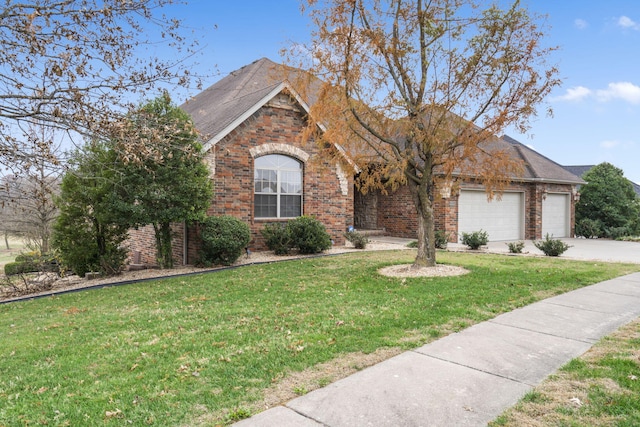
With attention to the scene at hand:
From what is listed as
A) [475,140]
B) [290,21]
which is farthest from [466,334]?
[290,21]

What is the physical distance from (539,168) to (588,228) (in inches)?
167

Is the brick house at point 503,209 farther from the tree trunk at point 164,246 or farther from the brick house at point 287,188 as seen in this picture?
the tree trunk at point 164,246

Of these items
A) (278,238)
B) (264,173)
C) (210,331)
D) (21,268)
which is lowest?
(21,268)

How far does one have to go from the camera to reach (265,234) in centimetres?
1416

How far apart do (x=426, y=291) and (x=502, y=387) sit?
404 cm

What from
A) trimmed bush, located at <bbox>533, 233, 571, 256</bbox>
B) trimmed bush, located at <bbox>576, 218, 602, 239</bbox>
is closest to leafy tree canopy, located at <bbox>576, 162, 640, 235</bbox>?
trimmed bush, located at <bbox>576, 218, 602, 239</bbox>

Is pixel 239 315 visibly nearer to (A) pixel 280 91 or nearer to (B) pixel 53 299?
(B) pixel 53 299

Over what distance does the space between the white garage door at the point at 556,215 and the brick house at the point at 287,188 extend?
10cm

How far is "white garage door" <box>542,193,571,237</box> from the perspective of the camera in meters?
22.2

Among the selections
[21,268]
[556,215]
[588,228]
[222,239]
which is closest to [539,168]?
[556,215]

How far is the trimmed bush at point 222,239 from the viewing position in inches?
469

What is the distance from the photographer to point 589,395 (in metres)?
3.79

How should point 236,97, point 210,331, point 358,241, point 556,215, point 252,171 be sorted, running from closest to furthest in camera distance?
point 210,331, point 252,171, point 358,241, point 236,97, point 556,215

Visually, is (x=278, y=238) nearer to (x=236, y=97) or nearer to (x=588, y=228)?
(x=236, y=97)
